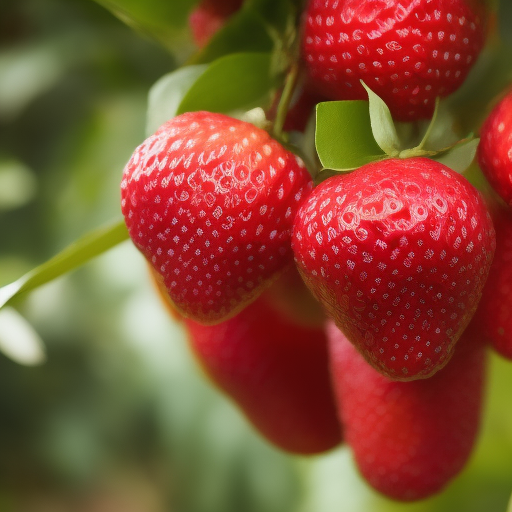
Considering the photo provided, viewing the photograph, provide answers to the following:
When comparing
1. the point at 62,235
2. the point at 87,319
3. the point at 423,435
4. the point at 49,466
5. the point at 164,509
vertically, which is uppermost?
the point at 423,435


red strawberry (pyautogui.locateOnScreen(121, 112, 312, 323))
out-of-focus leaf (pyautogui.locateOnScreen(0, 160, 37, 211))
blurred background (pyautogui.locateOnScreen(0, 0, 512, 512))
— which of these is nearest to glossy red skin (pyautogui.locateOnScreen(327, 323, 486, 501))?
red strawberry (pyautogui.locateOnScreen(121, 112, 312, 323))

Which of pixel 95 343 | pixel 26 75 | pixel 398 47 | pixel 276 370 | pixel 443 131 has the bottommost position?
pixel 95 343

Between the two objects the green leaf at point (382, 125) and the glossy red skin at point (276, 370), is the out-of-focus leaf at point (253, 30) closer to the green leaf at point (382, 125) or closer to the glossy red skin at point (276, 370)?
the green leaf at point (382, 125)

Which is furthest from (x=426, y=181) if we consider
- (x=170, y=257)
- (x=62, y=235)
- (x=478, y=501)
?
(x=62, y=235)

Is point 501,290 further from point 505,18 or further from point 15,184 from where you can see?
point 15,184

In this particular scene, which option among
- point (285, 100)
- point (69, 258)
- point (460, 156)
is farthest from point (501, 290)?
point (69, 258)

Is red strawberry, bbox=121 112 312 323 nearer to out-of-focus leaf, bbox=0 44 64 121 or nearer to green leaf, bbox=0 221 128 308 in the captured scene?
green leaf, bbox=0 221 128 308

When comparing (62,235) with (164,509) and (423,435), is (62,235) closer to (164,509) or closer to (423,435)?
(164,509)
